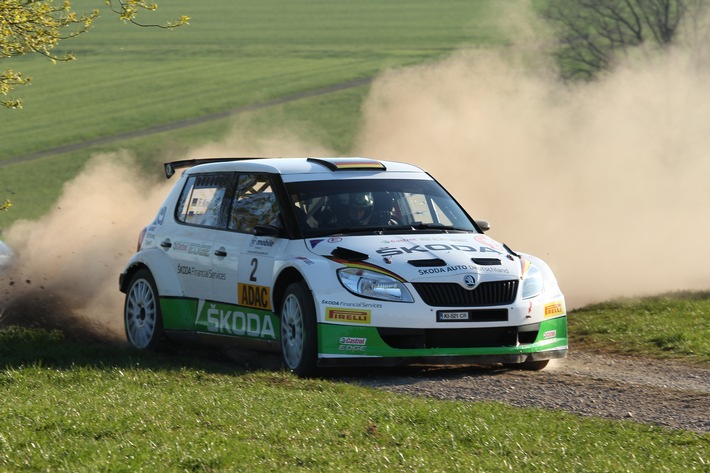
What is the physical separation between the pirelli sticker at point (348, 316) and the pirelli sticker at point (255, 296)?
866 mm

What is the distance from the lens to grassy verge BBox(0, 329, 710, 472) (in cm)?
658

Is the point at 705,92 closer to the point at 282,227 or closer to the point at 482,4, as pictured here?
the point at 282,227

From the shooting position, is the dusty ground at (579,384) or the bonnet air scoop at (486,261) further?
the bonnet air scoop at (486,261)

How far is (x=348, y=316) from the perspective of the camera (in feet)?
32.1

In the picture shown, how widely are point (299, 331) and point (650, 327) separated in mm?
4610

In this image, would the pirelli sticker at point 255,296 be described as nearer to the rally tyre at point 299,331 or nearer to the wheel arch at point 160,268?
the rally tyre at point 299,331

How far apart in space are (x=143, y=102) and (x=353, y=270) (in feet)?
167

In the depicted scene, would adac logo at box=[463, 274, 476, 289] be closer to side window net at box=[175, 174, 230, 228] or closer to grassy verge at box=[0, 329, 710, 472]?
grassy verge at box=[0, 329, 710, 472]

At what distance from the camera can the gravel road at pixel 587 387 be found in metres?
8.41

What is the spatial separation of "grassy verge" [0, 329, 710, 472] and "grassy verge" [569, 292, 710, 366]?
3.81m

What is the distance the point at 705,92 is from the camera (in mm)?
29531

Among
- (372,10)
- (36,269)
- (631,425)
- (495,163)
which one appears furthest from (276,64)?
(631,425)

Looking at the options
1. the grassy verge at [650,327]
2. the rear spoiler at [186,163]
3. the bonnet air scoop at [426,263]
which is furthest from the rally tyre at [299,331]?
the grassy verge at [650,327]

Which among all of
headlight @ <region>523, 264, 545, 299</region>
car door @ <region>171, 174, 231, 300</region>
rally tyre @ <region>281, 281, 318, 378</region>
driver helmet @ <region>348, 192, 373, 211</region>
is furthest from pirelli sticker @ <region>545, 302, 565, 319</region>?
car door @ <region>171, 174, 231, 300</region>
